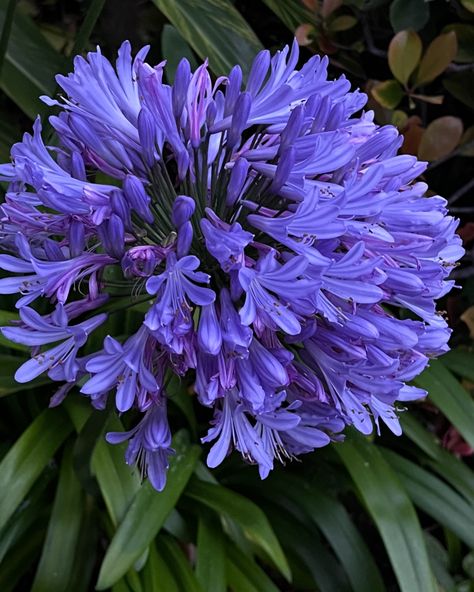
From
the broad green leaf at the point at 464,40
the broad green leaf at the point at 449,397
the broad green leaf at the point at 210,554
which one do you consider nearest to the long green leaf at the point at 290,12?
the broad green leaf at the point at 464,40

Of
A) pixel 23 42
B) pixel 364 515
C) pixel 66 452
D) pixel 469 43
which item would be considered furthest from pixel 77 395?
pixel 469 43

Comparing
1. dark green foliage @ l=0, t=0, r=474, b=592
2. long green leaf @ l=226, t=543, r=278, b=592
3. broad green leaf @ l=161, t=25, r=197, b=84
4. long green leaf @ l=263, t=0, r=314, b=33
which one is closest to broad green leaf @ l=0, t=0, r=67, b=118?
dark green foliage @ l=0, t=0, r=474, b=592

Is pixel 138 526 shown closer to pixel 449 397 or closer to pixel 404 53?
pixel 449 397

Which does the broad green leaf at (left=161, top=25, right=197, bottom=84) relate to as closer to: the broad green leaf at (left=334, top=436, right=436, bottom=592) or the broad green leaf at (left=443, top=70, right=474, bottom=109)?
the broad green leaf at (left=443, top=70, right=474, bottom=109)

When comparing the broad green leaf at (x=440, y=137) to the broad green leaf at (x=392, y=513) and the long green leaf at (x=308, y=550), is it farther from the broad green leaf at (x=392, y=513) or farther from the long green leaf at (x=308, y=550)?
the long green leaf at (x=308, y=550)

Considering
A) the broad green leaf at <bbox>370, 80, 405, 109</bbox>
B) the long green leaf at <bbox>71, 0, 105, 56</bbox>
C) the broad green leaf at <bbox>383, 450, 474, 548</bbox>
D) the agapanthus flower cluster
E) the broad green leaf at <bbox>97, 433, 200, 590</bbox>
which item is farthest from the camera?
the broad green leaf at <bbox>370, 80, 405, 109</bbox>

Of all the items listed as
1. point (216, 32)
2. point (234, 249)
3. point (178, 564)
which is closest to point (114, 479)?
point (178, 564)
